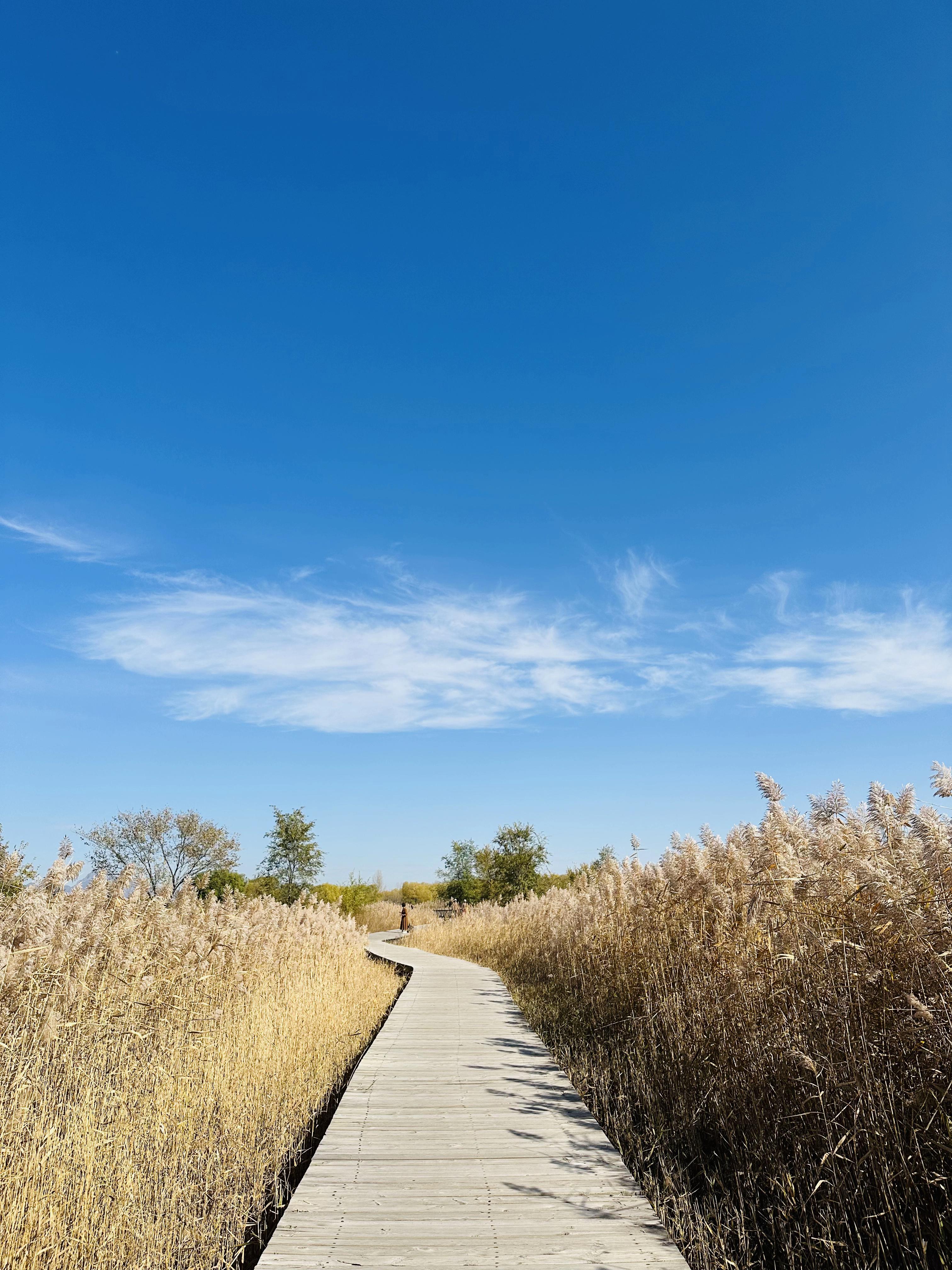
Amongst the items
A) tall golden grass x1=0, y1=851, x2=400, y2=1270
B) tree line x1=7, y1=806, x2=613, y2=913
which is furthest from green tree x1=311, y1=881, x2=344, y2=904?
tall golden grass x1=0, y1=851, x2=400, y2=1270

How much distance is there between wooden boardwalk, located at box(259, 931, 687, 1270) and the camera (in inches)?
129

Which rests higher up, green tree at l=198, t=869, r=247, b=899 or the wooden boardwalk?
green tree at l=198, t=869, r=247, b=899

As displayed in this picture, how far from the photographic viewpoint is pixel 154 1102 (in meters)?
4.75

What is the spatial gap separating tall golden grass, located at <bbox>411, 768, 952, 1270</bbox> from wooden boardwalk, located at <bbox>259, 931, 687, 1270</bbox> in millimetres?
352

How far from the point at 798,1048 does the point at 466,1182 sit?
1.86 metres

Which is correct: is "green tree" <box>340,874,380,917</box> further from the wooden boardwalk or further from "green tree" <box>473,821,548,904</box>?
the wooden boardwalk

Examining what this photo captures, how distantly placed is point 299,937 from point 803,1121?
26.0 feet

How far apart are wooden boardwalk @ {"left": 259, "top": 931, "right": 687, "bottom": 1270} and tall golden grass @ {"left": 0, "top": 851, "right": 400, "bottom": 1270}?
517 mm

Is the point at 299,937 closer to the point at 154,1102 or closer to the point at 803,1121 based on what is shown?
the point at 154,1102

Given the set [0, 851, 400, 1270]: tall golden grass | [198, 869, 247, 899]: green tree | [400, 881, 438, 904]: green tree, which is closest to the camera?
[0, 851, 400, 1270]: tall golden grass

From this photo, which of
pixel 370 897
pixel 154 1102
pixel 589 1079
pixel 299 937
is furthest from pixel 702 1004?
pixel 370 897

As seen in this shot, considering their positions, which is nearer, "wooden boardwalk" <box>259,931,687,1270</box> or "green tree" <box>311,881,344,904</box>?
"wooden boardwalk" <box>259,931,687,1270</box>

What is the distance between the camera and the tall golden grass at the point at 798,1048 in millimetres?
3291

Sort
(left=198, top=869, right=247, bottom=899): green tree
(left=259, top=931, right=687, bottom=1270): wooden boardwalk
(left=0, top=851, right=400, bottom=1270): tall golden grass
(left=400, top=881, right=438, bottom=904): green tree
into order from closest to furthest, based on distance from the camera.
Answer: (left=259, top=931, right=687, bottom=1270): wooden boardwalk
(left=0, top=851, right=400, bottom=1270): tall golden grass
(left=198, top=869, right=247, bottom=899): green tree
(left=400, top=881, right=438, bottom=904): green tree
